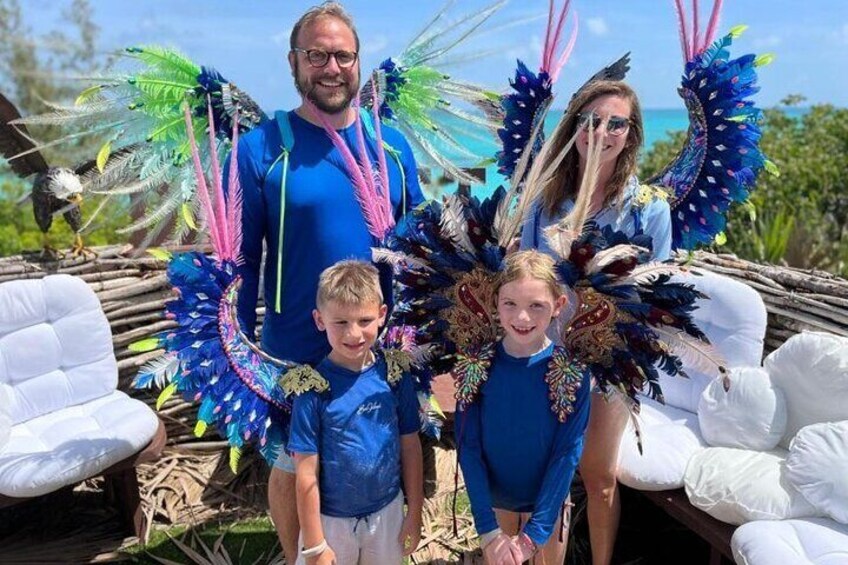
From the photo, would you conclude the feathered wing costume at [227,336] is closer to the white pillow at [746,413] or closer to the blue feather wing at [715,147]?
the blue feather wing at [715,147]

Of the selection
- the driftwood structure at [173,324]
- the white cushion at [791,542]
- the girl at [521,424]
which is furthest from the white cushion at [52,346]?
the white cushion at [791,542]

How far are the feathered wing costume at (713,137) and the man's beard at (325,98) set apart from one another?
1209mm

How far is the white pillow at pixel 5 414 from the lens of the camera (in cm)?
292

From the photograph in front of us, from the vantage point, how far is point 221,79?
233 centimetres

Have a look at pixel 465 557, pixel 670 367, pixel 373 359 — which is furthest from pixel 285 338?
pixel 465 557

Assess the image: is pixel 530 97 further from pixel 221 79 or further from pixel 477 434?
pixel 477 434

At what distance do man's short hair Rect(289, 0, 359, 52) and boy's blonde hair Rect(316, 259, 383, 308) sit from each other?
67 cm

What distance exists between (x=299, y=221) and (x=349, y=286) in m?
0.32

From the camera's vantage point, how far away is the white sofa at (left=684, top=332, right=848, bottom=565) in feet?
7.56

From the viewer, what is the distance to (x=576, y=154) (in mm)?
2256

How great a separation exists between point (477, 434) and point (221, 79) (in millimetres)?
1298

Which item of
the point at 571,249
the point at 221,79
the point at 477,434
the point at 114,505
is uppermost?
the point at 221,79

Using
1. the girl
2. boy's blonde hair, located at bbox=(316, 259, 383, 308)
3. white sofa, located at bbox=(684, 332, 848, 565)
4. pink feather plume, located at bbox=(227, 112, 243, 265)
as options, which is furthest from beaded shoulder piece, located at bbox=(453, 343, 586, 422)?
white sofa, located at bbox=(684, 332, 848, 565)

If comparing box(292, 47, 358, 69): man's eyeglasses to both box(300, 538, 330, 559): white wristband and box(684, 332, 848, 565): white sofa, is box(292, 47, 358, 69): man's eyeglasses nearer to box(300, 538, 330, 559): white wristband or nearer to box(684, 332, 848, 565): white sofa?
box(300, 538, 330, 559): white wristband
